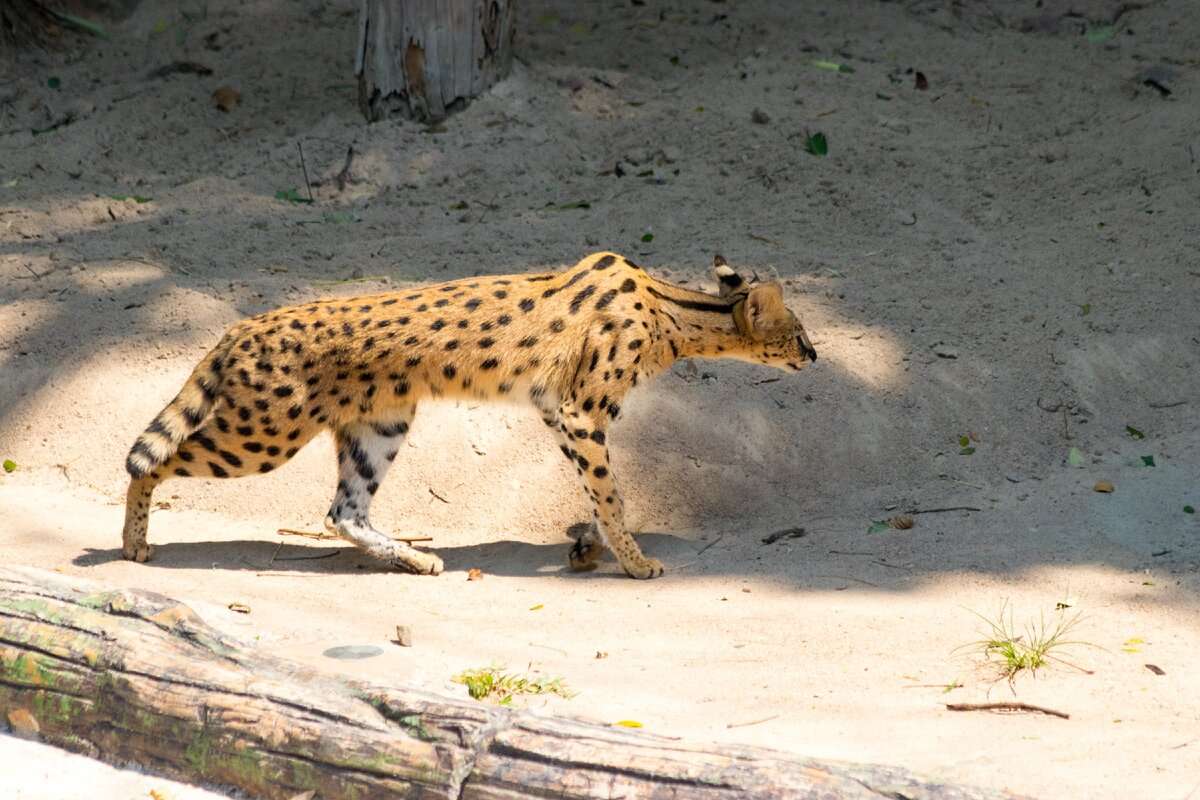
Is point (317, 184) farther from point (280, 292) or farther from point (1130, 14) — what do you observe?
point (1130, 14)

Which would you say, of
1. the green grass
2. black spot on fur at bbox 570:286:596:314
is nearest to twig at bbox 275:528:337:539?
black spot on fur at bbox 570:286:596:314

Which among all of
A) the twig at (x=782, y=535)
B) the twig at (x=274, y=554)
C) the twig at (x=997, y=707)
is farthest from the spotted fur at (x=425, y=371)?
the twig at (x=997, y=707)

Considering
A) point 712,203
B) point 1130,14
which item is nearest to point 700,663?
point 712,203

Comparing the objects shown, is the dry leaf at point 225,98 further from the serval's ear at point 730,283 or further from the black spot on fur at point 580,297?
the serval's ear at point 730,283

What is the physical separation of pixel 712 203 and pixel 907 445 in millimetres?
2912

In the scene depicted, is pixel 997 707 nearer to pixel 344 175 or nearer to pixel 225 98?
pixel 344 175

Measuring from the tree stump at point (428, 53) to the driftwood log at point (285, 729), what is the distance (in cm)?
669

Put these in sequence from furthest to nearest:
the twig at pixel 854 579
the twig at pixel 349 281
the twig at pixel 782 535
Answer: the twig at pixel 349 281, the twig at pixel 782 535, the twig at pixel 854 579

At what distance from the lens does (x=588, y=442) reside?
20.8ft

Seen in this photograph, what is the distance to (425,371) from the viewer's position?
6.30 metres

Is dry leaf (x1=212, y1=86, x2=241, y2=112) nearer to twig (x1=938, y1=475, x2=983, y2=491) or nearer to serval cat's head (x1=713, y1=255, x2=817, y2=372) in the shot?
serval cat's head (x1=713, y1=255, x2=817, y2=372)

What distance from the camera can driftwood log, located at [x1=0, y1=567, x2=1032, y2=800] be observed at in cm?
338

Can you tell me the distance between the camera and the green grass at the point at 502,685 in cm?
443

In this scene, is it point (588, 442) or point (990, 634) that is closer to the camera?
point (990, 634)
